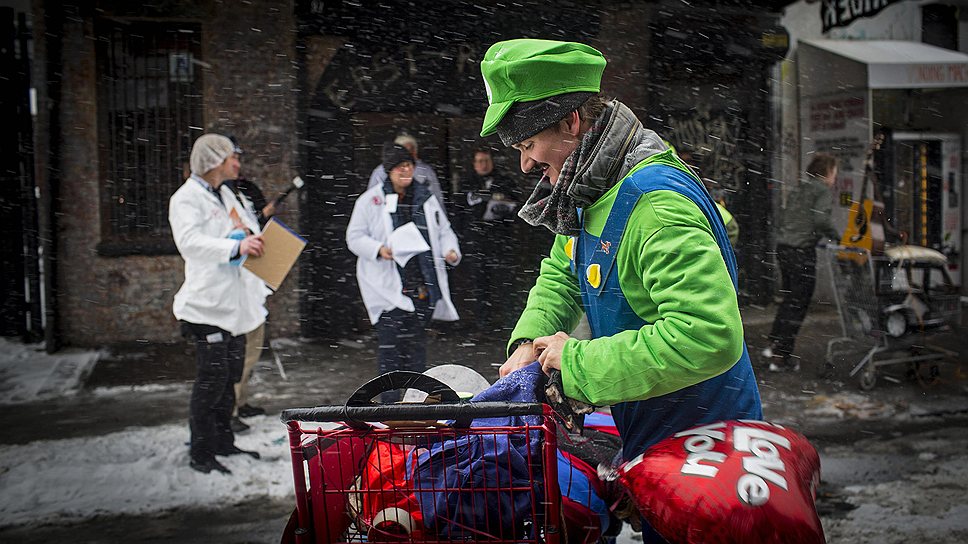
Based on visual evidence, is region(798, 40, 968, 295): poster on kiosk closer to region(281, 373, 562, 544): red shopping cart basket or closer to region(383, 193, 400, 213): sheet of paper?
region(383, 193, 400, 213): sheet of paper

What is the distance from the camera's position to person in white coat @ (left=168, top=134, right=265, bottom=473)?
5816 millimetres

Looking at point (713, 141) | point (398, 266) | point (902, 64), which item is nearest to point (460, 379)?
point (398, 266)

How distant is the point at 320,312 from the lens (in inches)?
407

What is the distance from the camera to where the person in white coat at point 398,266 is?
642 centimetres

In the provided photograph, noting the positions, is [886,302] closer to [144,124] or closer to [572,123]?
[572,123]

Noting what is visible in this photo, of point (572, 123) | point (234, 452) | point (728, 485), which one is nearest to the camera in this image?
point (728, 485)

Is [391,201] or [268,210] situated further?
[268,210]

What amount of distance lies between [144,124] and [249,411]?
4165 millimetres

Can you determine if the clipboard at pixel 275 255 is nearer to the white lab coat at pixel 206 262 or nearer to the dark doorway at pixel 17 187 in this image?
the white lab coat at pixel 206 262

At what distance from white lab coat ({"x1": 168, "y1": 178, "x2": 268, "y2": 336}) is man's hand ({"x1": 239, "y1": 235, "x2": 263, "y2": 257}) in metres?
0.06

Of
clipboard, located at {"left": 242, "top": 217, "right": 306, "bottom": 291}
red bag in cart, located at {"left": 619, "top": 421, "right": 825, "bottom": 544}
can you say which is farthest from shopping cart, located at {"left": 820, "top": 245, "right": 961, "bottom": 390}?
red bag in cart, located at {"left": 619, "top": 421, "right": 825, "bottom": 544}

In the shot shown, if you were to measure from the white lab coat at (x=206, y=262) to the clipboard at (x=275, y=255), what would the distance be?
0.13m

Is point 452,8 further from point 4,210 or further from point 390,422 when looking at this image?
point 390,422

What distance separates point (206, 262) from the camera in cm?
587
